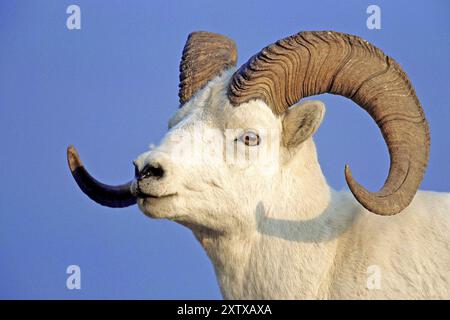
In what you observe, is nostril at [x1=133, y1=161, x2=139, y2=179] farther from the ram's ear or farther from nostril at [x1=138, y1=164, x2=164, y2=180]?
the ram's ear

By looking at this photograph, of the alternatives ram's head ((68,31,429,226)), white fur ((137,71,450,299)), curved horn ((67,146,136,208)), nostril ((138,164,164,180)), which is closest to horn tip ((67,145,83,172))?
curved horn ((67,146,136,208))

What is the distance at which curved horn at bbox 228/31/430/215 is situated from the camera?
Answer: 9.23 m

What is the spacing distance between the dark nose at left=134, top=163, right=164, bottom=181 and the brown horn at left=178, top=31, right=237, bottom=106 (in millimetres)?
1661

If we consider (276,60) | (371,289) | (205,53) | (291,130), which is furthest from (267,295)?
(205,53)

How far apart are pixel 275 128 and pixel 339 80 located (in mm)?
854

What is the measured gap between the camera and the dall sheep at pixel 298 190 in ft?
29.2

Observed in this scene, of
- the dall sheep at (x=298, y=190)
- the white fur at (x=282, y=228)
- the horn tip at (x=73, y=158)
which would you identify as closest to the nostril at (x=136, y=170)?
the dall sheep at (x=298, y=190)

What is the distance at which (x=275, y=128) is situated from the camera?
30.6 feet

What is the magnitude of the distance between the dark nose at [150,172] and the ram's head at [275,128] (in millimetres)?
136

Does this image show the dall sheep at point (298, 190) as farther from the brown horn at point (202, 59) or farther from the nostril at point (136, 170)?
the brown horn at point (202, 59)

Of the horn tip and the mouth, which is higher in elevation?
the horn tip

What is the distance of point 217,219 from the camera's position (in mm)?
9008

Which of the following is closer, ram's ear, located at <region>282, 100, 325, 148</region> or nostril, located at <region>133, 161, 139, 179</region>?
nostril, located at <region>133, 161, 139, 179</region>

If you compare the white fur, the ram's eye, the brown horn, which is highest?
the brown horn
